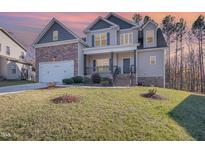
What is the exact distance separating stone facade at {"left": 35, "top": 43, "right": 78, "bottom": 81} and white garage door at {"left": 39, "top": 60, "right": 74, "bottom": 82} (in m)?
0.33

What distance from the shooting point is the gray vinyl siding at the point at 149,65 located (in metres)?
16.4

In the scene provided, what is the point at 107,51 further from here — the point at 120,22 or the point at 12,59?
the point at 12,59

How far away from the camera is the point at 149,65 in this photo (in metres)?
16.7

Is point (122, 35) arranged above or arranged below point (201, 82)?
above

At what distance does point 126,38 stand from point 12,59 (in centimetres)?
1325

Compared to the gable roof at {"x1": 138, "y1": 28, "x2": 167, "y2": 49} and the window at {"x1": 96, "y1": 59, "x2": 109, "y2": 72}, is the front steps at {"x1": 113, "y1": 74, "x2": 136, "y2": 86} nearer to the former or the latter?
the window at {"x1": 96, "y1": 59, "x2": 109, "y2": 72}

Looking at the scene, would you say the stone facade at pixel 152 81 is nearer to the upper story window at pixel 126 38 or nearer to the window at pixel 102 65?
the window at pixel 102 65

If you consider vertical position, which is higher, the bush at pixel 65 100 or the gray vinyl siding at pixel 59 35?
the gray vinyl siding at pixel 59 35

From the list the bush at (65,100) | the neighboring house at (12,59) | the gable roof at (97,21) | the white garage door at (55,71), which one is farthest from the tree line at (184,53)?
the neighboring house at (12,59)

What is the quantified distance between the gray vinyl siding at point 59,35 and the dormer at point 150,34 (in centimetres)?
578
